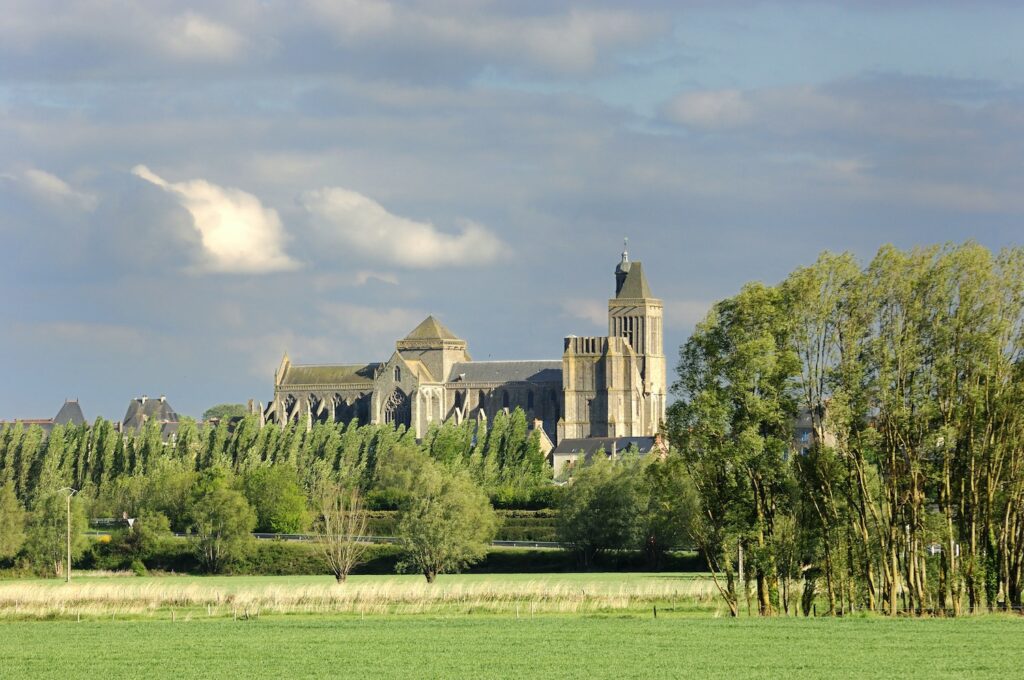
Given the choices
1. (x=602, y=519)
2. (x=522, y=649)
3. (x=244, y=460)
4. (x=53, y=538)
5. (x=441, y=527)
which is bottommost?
(x=522, y=649)

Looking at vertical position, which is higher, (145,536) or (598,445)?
(598,445)

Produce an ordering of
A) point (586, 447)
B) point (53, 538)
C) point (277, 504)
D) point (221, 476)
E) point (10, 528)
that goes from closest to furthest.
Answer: point (10, 528) < point (53, 538) < point (277, 504) < point (221, 476) < point (586, 447)

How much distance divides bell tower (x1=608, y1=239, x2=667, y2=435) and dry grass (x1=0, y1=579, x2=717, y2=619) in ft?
293

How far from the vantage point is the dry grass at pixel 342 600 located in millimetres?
37000

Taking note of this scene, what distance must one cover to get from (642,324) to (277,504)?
63.6 meters

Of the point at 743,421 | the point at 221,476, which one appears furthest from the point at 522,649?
the point at 221,476

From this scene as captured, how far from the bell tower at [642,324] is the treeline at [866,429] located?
3861 inches

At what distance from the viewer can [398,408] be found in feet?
447

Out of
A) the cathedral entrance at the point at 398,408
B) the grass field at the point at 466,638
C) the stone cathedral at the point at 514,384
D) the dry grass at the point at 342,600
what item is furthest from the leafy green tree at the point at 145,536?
the cathedral entrance at the point at 398,408

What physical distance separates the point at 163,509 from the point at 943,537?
53.8 metres

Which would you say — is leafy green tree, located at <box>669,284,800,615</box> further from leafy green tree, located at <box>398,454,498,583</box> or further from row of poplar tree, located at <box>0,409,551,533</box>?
row of poplar tree, located at <box>0,409,551,533</box>

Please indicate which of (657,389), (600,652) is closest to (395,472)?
(657,389)

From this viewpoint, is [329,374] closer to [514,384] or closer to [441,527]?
[514,384]

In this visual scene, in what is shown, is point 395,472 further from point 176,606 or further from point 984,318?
point 984,318
